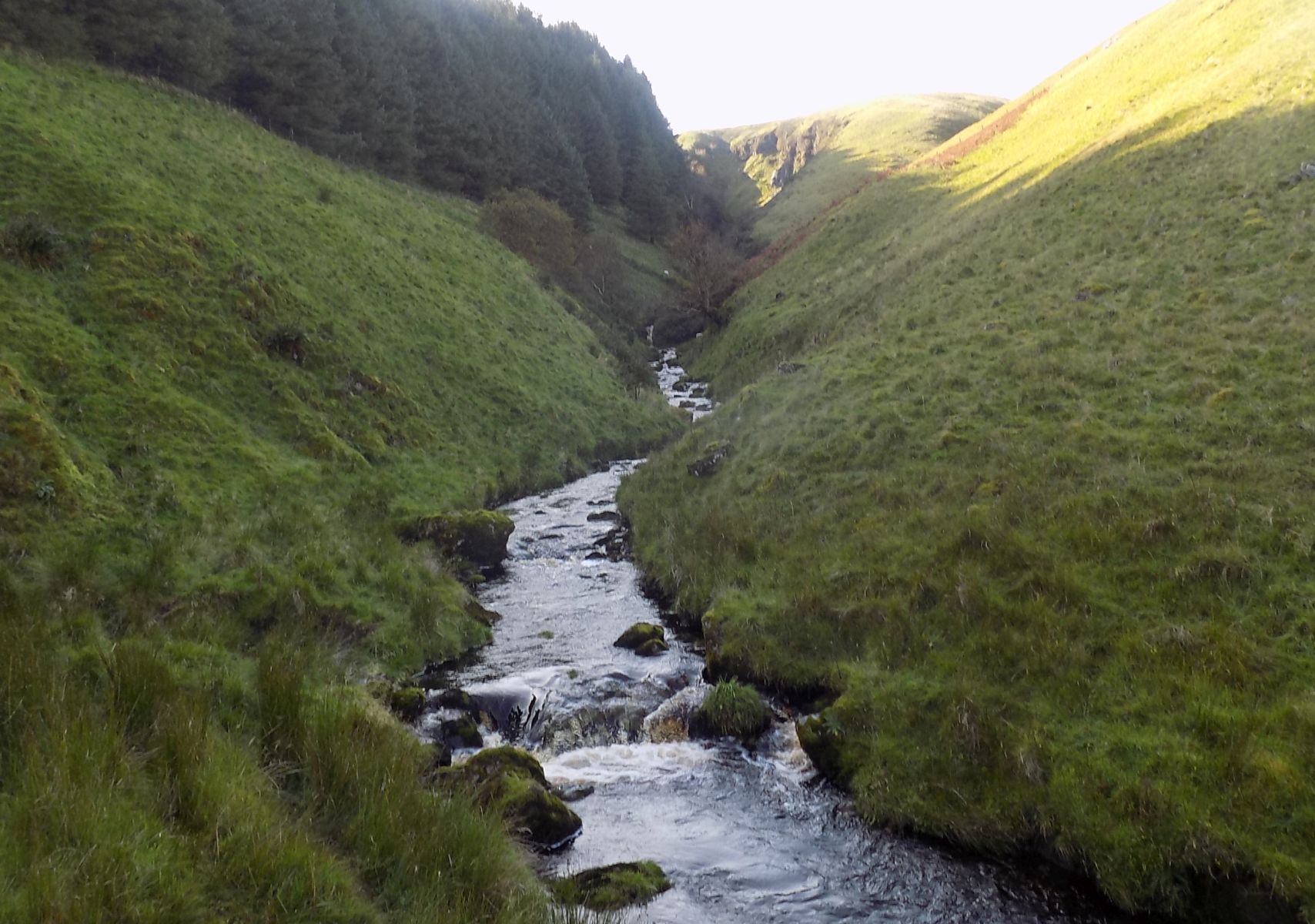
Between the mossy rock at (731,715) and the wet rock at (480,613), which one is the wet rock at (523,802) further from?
the wet rock at (480,613)

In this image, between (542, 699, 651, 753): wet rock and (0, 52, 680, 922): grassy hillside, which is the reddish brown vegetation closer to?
(0, 52, 680, 922): grassy hillside

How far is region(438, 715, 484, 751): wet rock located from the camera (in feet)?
35.7

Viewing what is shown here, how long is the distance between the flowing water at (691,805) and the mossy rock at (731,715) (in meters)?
0.19

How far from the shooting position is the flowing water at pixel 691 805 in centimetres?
780

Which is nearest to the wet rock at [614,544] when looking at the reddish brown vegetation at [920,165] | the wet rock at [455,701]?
the wet rock at [455,701]

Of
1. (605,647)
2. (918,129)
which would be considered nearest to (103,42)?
(605,647)

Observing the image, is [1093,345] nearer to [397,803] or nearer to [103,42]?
[397,803]

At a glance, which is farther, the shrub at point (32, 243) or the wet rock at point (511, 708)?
the shrub at point (32, 243)

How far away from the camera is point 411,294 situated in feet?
104

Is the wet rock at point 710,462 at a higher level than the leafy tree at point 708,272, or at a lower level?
lower

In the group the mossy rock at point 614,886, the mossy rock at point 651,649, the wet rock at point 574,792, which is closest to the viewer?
the mossy rock at point 614,886

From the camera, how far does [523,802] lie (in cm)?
859

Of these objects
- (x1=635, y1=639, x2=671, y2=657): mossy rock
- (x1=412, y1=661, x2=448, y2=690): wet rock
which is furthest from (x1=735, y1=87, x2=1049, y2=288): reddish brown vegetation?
(x1=412, y1=661, x2=448, y2=690): wet rock

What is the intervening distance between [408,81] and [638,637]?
169 feet
